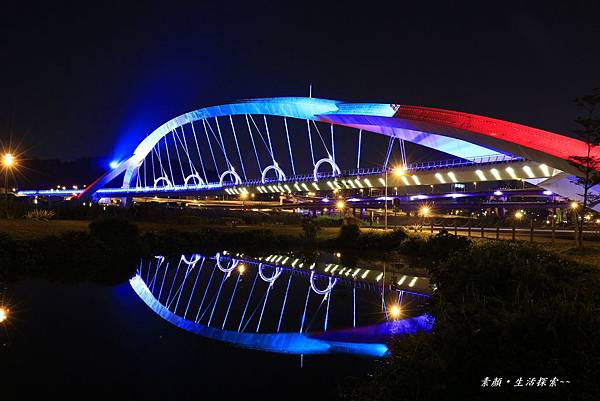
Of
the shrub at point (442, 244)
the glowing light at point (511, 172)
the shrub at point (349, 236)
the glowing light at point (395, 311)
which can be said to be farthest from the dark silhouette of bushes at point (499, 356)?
the glowing light at point (511, 172)

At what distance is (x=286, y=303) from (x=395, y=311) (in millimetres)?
2964

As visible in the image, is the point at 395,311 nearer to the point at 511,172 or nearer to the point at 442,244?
the point at 442,244

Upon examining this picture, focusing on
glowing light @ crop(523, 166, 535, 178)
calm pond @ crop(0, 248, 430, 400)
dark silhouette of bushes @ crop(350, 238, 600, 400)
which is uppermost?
glowing light @ crop(523, 166, 535, 178)

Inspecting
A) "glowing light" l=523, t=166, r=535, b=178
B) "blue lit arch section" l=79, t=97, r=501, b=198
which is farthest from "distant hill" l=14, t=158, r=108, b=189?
"glowing light" l=523, t=166, r=535, b=178

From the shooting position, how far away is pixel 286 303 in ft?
44.1

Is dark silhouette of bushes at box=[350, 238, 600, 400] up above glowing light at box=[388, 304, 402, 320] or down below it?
above

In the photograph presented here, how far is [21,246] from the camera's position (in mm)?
17219

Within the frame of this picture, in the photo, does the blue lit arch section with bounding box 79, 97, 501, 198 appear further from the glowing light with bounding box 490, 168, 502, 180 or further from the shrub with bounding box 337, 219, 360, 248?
the shrub with bounding box 337, 219, 360, 248

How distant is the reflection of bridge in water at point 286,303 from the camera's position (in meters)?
9.97

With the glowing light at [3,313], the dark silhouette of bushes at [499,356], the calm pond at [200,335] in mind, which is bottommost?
the calm pond at [200,335]

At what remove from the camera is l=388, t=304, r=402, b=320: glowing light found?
11.7 m

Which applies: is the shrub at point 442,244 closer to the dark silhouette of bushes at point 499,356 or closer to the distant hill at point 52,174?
the dark silhouette of bushes at point 499,356

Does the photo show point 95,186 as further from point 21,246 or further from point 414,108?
point 21,246

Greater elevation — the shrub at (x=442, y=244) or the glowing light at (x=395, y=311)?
the shrub at (x=442, y=244)
